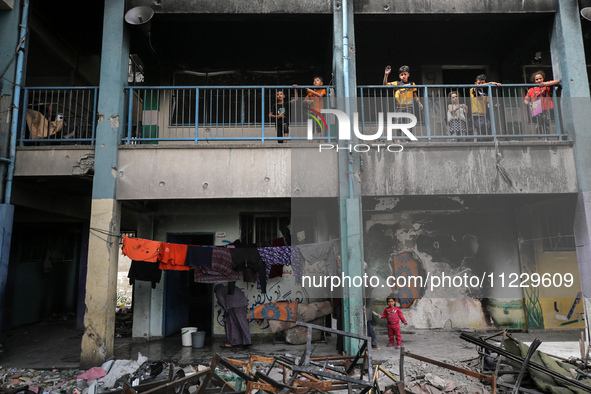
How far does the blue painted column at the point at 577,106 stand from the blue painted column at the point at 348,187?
13.6ft

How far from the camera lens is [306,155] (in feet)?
24.4

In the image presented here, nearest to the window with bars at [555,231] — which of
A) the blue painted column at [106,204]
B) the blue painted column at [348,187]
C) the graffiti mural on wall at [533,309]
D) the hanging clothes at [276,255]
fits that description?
the graffiti mural on wall at [533,309]

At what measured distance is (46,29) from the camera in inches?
354

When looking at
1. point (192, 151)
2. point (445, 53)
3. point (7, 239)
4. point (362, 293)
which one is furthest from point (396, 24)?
point (7, 239)

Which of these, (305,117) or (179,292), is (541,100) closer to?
(305,117)

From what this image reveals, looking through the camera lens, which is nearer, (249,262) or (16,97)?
(16,97)

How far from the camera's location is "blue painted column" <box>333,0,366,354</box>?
6.95 meters

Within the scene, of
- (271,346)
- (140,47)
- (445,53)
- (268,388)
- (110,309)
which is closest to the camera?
(268,388)

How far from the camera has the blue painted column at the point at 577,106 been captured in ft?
23.4

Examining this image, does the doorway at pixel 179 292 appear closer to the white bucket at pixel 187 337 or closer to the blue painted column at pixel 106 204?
the white bucket at pixel 187 337

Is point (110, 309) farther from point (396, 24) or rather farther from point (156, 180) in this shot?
point (396, 24)

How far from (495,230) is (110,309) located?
30.9 feet

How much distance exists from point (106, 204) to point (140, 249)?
1.04 meters

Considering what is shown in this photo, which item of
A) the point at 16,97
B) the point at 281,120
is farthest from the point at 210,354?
the point at 16,97
